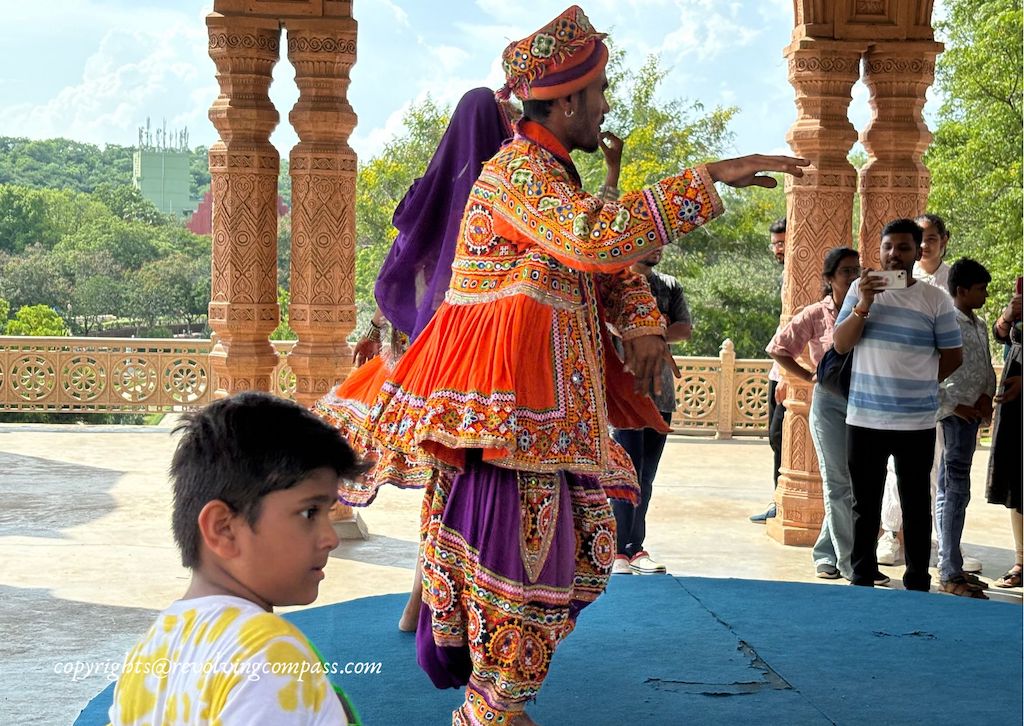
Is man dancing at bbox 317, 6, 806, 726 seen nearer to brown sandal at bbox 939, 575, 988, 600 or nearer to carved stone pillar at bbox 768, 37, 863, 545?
brown sandal at bbox 939, 575, 988, 600

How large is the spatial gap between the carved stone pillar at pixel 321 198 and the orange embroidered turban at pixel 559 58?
3.27 m

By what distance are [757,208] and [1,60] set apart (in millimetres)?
62555

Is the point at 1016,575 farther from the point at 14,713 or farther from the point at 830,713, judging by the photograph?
the point at 14,713

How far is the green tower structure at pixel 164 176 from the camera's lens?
49156mm

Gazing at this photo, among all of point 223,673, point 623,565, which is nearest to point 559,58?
point 223,673

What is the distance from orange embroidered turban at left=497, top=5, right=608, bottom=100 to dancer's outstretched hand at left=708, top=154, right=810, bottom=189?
1.37 ft

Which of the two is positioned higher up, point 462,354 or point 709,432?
point 462,354

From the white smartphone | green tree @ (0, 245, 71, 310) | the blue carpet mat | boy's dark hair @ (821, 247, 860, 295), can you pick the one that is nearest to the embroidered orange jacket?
the blue carpet mat

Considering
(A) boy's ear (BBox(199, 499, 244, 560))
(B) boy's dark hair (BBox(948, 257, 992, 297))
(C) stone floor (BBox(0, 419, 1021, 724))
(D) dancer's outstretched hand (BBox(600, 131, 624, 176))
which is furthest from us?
(B) boy's dark hair (BBox(948, 257, 992, 297))

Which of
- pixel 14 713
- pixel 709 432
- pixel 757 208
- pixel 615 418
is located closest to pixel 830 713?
pixel 615 418

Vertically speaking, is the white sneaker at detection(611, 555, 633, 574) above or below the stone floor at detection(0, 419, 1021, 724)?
above

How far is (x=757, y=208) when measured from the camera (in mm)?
24156

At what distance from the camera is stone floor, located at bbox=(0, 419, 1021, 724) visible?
14.7 feet

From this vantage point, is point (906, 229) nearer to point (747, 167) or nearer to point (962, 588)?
point (962, 588)
